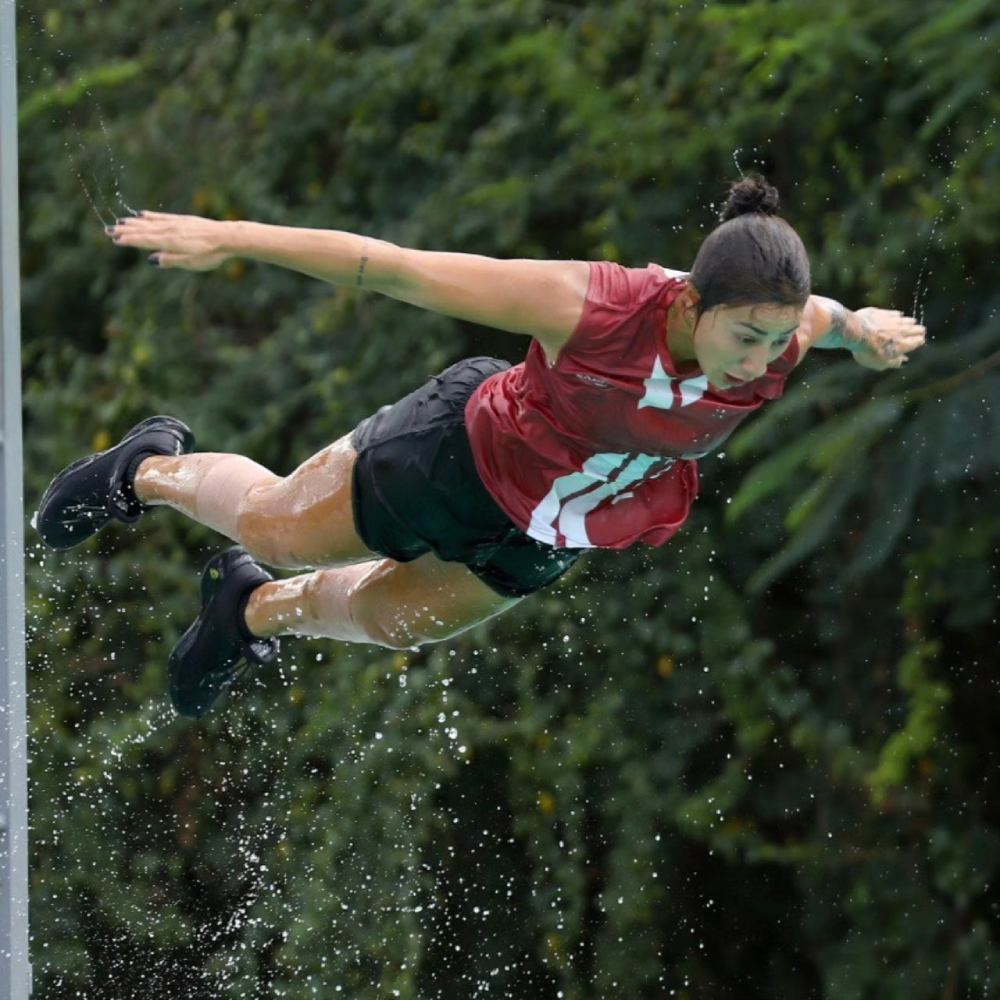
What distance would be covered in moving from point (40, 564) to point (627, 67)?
2833 millimetres

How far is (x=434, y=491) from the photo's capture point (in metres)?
3.54

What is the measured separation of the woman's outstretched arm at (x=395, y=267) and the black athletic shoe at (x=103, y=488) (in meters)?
1.21

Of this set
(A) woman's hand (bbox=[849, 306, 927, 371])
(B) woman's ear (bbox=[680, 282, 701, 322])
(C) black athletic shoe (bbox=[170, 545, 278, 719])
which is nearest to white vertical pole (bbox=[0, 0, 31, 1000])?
(C) black athletic shoe (bbox=[170, 545, 278, 719])

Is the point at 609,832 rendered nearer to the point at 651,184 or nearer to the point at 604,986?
the point at 604,986

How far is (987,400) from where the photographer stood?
5180mm

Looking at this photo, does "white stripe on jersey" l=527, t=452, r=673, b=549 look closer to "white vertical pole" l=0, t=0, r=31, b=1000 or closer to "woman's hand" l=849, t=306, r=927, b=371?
"woman's hand" l=849, t=306, r=927, b=371

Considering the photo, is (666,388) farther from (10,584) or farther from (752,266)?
(10,584)

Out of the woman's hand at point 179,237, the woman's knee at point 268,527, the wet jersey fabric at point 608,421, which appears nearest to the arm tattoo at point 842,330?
the wet jersey fabric at point 608,421

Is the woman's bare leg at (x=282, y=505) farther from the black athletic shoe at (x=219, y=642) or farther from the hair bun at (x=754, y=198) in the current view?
the hair bun at (x=754, y=198)

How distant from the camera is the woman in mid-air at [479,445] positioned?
3.07 m

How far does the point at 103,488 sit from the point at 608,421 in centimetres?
138

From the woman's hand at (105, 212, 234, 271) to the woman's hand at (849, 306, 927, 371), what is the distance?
1287 mm

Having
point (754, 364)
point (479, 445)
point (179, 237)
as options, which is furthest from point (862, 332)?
point (179, 237)

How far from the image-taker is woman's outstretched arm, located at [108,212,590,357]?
9.52 feet
